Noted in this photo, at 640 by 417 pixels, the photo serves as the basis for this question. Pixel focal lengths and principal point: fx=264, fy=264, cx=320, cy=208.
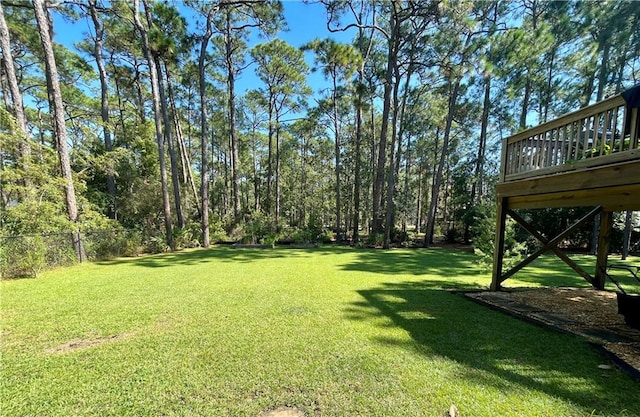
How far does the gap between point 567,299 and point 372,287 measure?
126 inches

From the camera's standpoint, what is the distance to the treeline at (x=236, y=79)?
27.3 feet

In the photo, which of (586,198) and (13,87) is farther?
(13,87)

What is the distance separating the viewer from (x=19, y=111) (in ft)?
27.6

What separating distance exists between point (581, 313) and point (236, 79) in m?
18.0

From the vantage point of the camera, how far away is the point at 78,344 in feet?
9.27

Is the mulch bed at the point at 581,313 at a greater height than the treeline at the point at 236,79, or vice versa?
the treeline at the point at 236,79

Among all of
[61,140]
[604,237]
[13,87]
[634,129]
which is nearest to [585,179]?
[634,129]

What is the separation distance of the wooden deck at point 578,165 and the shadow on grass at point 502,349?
5.57ft

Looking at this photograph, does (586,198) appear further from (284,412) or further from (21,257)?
(21,257)

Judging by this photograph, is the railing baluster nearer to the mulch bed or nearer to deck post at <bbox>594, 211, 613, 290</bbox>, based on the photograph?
the mulch bed

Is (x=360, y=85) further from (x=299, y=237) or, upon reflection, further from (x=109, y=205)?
(x=109, y=205)

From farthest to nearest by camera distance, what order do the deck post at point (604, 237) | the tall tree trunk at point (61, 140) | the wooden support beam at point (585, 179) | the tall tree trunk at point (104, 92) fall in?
the tall tree trunk at point (104, 92), the tall tree trunk at point (61, 140), the deck post at point (604, 237), the wooden support beam at point (585, 179)

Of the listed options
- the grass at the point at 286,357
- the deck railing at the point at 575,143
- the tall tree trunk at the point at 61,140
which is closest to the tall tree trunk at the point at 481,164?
the deck railing at the point at 575,143

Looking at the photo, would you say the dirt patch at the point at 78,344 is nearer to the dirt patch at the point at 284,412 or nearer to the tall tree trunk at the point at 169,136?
the dirt patch at the point at 284,412
